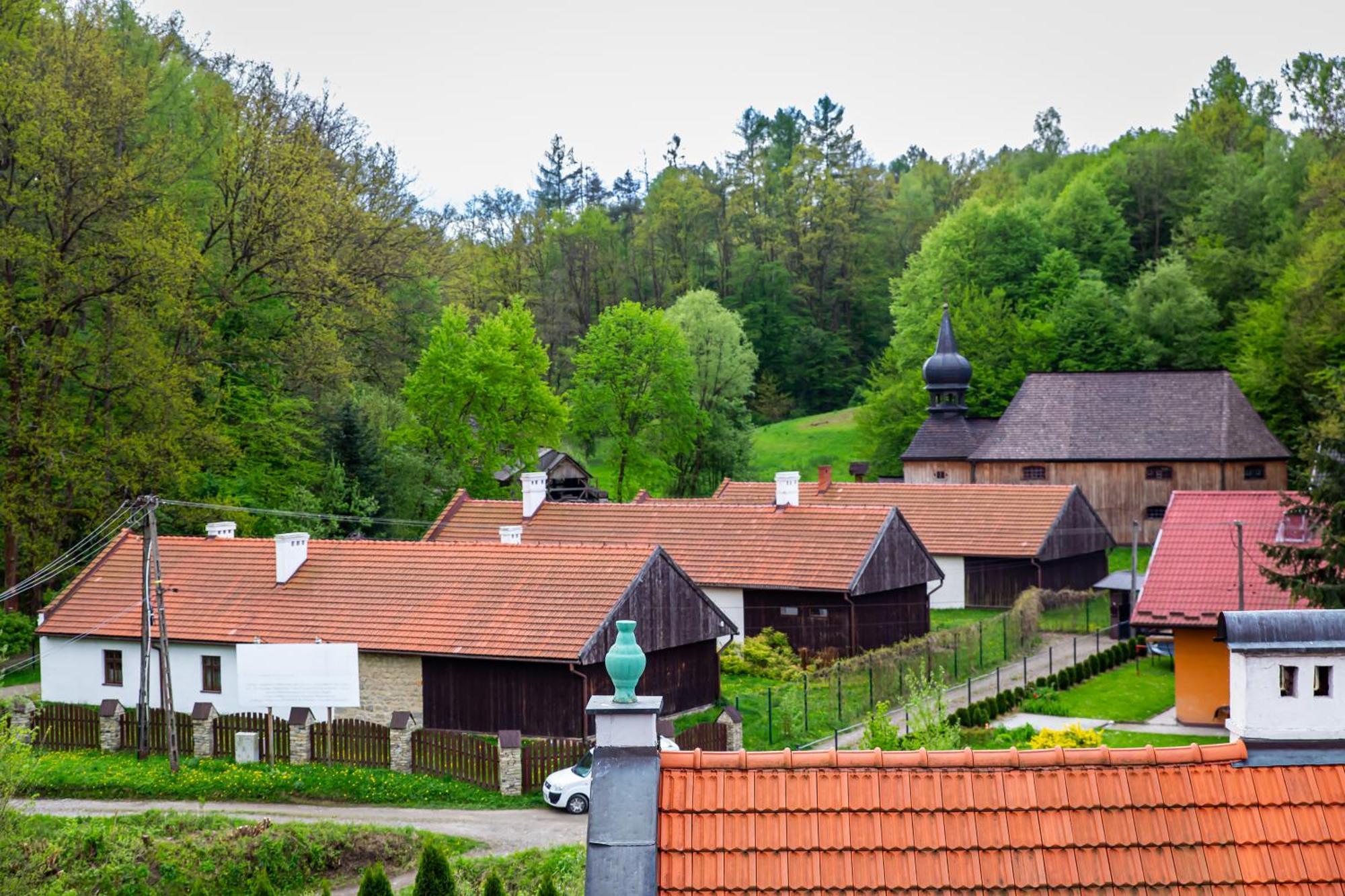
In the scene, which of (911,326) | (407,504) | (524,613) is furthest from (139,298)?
(911,326)

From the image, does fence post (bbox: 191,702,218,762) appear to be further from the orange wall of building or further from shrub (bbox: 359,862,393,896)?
the orange wall of building

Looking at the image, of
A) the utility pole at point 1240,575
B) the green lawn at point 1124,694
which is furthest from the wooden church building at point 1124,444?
the utility pole at point 1240,575

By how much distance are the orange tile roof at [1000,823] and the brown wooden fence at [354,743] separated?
1902 cm

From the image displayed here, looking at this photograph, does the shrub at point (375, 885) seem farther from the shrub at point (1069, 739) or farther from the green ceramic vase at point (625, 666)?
the shrub at point (1069, 739)

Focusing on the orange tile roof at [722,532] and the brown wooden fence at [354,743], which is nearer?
the brown wooden fence at [354,743]

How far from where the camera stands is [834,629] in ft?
119

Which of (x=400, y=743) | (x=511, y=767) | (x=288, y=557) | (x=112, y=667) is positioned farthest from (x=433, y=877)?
(x=112, y=667)

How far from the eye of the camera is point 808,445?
260 feet

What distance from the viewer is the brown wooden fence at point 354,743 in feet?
87.6

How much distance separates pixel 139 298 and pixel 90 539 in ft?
22.5

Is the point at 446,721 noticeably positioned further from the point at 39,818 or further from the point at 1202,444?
the point at 1202,444

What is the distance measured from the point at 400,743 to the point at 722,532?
47.8ft

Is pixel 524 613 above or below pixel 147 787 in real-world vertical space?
above

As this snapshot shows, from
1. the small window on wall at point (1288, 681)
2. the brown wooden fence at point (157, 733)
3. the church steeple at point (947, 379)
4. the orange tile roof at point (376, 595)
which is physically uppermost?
the church steeple at point (947, 379)
